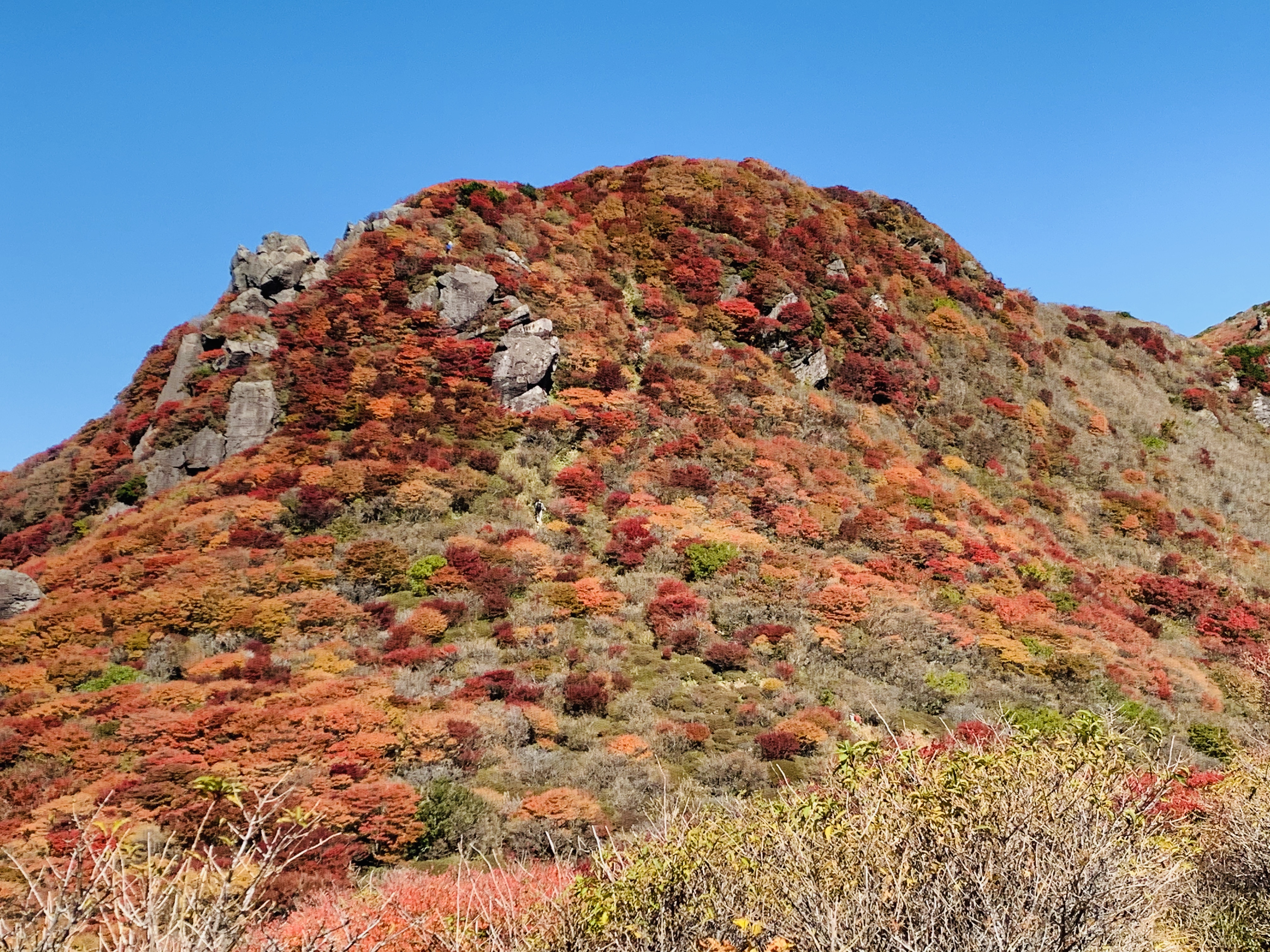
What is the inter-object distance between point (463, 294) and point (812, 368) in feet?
54.8

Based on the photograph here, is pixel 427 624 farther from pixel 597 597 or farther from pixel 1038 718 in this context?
pixel 1038 718

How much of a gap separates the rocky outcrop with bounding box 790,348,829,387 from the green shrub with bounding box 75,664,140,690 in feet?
90.0

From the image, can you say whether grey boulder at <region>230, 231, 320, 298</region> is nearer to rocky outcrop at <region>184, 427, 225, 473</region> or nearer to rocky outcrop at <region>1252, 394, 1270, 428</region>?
rocky outcrop at <region>184, 427, 225, 473</region>

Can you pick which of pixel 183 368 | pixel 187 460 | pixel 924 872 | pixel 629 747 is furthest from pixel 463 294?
pixel 924 872

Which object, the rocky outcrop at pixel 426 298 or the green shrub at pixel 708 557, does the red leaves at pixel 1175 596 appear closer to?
the green shrub at pixel 708 557

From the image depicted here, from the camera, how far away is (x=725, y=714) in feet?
53.9

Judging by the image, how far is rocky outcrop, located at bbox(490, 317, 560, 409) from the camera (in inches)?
1119

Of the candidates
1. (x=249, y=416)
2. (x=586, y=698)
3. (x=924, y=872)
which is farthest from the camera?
(x=249, y=416)

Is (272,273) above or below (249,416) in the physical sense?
above

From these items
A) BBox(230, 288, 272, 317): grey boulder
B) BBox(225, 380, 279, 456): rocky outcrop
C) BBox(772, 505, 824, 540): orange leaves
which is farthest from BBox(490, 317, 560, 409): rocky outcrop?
BBox(230, 288, 272, 317): grey boulder

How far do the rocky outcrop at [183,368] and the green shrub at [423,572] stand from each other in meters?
17.2

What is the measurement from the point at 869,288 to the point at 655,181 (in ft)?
46.3

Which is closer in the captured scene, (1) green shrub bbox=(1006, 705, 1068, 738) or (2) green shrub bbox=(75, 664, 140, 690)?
(1) green shrub bbox=(1006, 705, 1068, 738)

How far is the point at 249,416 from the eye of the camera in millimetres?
27203
